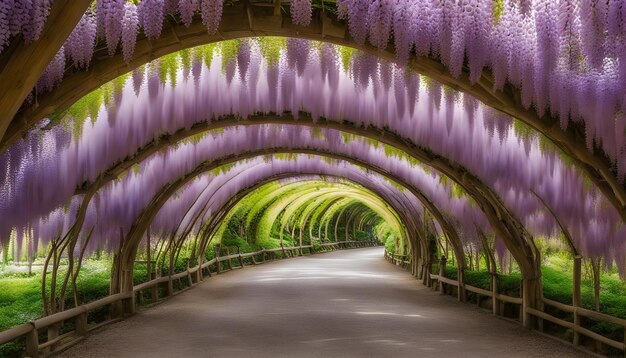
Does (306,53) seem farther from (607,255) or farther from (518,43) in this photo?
(607,255)

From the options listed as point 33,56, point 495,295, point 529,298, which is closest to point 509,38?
point 33,56

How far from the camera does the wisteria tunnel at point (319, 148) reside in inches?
185

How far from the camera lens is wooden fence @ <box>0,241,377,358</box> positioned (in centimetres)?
633

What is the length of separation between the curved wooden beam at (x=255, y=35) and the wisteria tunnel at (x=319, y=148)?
0.05 ft

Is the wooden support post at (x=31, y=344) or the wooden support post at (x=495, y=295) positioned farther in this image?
the wooden support post at (x=495, y=295)

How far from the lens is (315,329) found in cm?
840

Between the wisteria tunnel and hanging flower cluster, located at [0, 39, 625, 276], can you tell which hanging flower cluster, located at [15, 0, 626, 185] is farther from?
hanging flower cluster, located at [0, 39, 625, 276]

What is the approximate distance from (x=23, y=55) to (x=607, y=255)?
7.64 m

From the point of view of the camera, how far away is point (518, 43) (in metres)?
5.20

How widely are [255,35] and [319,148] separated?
7368mm

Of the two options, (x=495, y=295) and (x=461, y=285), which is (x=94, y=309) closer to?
(x=495, y=295)

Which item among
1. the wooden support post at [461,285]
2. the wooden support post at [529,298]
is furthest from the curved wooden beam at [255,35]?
the wooden support post at [461,285]

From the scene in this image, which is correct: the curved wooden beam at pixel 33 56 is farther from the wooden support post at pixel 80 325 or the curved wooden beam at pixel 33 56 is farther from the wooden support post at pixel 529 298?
the wooden support post at pixel 529 298

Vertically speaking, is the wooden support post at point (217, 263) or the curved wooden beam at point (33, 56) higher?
the curved wooden beam at point (33, 56)
